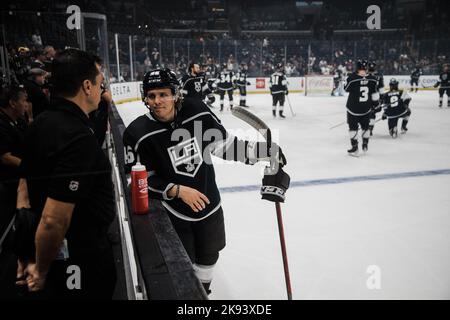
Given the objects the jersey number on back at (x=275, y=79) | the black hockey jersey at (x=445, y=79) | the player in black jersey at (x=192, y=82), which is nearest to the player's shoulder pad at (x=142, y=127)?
the player in black jersey at (x=192, y=82)

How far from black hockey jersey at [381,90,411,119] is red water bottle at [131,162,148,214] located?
7594 millimetres

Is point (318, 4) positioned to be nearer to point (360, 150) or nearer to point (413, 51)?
point (413, 51)

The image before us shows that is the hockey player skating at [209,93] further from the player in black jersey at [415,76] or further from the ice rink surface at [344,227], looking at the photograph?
the player in black jersey at [415,76]

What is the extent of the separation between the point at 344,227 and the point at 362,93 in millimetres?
3504

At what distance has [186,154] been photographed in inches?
82.4

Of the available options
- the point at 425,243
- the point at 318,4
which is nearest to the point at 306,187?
the point at 425,243

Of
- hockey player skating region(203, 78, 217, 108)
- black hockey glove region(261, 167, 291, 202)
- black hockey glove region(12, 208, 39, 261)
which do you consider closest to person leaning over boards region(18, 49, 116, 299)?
black hockey glove region(12, 208, 39, 261)

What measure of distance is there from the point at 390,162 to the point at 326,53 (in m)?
15.8

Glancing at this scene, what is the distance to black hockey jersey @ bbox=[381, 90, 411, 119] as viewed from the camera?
320 inches

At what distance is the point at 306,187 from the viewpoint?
506 cm

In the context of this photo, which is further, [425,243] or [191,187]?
[425,243]

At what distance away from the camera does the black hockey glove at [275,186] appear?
195 cm

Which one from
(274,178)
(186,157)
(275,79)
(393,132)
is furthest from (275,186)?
(275,79)
